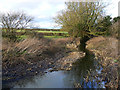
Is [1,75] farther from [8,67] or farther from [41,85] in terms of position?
[41,85]

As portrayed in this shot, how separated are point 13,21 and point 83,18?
1184 centimetres

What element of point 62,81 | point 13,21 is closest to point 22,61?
point 62,81

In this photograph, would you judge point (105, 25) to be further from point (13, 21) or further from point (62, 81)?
point (62, 81)

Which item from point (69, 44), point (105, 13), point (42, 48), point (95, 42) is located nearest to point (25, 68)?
point (42, 48)

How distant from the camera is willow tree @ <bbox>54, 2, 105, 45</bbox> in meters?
21.5

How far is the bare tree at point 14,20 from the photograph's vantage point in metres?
13.6

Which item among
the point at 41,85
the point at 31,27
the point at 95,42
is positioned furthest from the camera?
the point at 95,42

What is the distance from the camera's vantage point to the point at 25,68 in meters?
9.21

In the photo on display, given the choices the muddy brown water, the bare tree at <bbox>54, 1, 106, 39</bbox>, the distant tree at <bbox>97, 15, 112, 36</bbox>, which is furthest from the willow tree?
the muddy brown water

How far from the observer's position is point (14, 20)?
14141mm

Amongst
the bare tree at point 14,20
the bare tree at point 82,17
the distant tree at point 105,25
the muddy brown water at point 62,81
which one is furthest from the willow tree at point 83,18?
the muddy brown water at point 62,81

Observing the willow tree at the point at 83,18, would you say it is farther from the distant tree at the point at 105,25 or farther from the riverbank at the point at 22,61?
the riverbank at the point at 22,61

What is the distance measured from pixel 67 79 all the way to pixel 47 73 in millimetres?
1640

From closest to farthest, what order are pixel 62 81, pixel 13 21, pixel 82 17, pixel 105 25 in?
pixel 62 81
pixel 13 21
pixel 82 17
pixel 105 25
